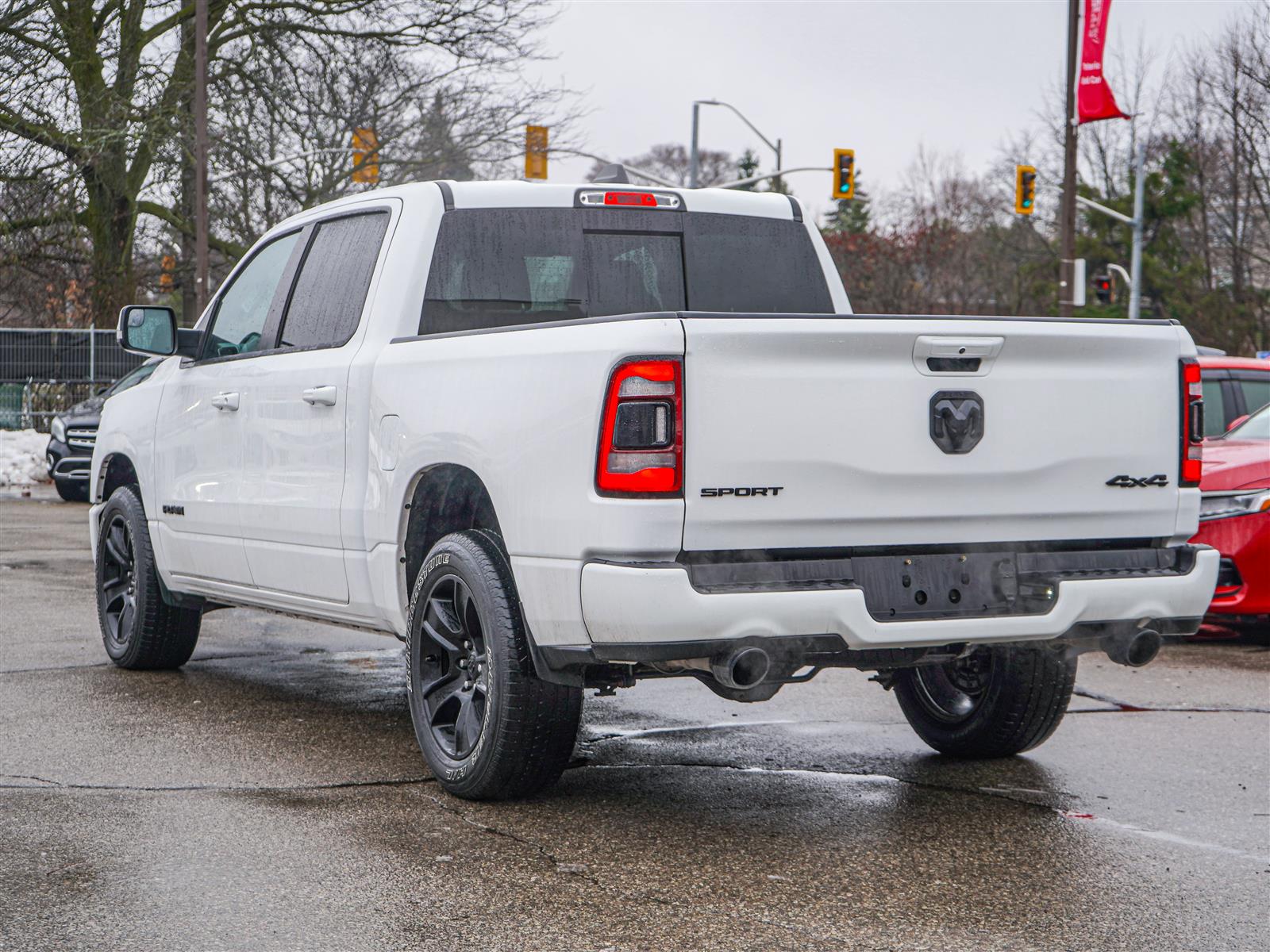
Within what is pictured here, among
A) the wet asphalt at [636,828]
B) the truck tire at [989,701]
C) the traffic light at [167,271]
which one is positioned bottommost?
the wet asphalt at [636,828]

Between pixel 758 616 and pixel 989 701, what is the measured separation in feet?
5.94

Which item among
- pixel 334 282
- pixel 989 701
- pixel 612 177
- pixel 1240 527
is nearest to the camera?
pixel 989 701

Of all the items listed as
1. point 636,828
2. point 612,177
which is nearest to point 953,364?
point 636,828

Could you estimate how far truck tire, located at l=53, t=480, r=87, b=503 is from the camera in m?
19.6

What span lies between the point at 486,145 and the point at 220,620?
21.7 m

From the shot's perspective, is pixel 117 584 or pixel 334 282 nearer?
pixel 334 282

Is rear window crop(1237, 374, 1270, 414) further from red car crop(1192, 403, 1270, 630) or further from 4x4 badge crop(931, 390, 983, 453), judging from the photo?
4x4 badge crop(931, 390, 983, 453)

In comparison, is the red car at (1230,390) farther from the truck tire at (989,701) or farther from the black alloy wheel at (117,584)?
the black alloy wheel at (117,584)

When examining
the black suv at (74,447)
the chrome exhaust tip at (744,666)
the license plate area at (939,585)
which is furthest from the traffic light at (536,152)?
the chrome exhaust tip at (744,666)

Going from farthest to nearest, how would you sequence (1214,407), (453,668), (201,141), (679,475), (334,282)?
(201,141) → (1214,407) → (334,282) → (453,668) → (679,475)

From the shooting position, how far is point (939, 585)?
457 cm

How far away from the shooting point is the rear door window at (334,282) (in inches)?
233

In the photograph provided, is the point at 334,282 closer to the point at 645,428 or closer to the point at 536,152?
the point at 645,428

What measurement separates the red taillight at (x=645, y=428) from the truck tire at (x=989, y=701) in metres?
1.72
